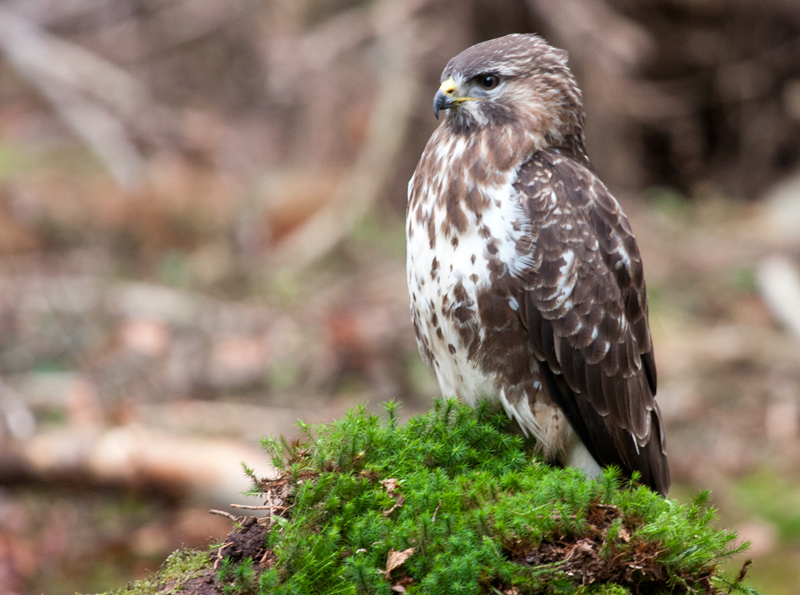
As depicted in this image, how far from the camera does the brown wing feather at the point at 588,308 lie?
3629mm

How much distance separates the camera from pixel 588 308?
3.74 m

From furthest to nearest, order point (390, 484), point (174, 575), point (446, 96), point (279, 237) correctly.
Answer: point (279, 237) → point (446, 96) → point (390, 484) → point (174, 575)

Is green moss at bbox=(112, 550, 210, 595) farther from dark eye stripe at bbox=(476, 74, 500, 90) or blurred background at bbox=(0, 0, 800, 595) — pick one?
blurred background at bbox=(0, 0, 800, 595)

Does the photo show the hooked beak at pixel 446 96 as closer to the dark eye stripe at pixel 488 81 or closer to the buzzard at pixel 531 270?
the buzzard at pixel 531 270

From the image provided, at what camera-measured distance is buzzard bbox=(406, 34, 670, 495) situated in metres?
3.60

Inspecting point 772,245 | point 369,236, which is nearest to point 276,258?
point 369,236

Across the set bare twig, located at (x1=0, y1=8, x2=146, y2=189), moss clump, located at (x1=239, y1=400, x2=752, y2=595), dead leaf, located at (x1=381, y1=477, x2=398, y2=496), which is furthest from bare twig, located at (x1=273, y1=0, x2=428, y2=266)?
dead leaf, located at (x1=381, y1=477, x2=398, y2=496)

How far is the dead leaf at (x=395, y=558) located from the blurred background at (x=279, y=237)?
321 cm

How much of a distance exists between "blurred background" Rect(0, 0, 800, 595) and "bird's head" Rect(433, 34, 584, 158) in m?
3.09

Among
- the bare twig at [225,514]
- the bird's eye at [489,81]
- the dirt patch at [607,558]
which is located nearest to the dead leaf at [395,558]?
the dirt patch at [607,558]

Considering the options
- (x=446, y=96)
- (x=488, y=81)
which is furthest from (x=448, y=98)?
(x=488, y=81)

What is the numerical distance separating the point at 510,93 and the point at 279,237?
6.77 metres

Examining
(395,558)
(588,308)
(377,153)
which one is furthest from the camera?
(377,153)

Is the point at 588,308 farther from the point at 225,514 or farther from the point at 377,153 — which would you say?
the point at 377,153
